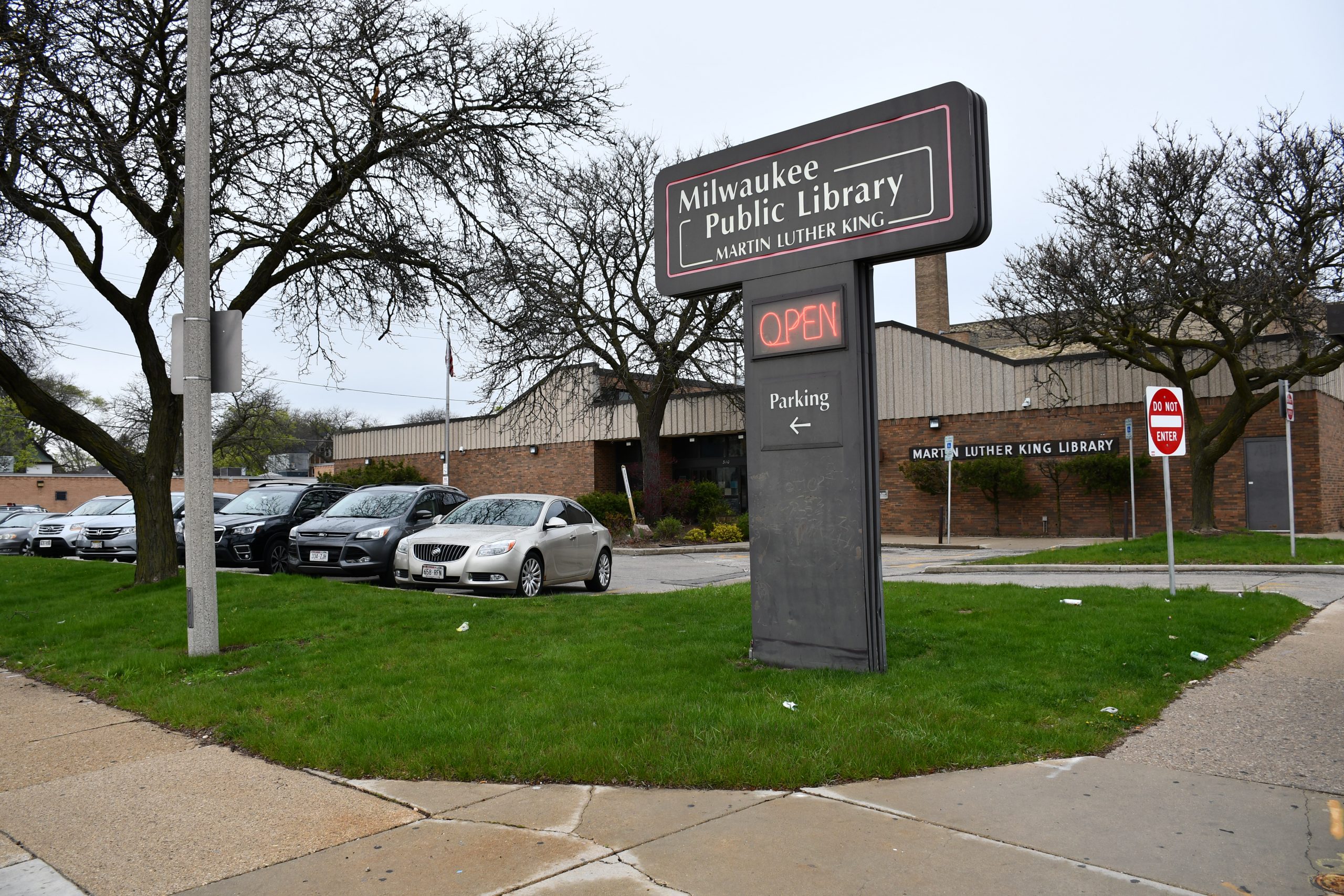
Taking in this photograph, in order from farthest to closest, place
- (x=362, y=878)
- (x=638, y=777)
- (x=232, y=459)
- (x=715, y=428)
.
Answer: (x=232, y=459), (x=715, y=428), (x=638, y=777), (x=362, y=878)

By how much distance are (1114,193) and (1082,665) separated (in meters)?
16.7

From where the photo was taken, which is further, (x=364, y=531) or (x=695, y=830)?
(x=364, y=531)

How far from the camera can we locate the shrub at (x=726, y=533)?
99.0 ft

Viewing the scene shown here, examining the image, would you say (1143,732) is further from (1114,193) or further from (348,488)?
(1114,193)

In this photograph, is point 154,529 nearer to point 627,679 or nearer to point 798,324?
point 627,679

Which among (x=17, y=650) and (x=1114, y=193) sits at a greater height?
(x=1114, y=193)

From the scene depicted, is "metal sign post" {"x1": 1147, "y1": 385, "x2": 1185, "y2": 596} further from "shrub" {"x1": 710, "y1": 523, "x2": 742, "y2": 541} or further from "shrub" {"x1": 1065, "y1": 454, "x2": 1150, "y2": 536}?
"shrub" {"x1": 710, "y1": 523, "x2": 742, "y2": 541}

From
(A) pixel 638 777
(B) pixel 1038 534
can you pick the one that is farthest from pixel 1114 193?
(A) pixel 638 777

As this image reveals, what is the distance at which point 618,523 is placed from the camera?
32.4 metres

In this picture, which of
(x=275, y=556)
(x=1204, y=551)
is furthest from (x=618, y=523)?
(x=1204, y=551)

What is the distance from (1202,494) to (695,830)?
2079 cm

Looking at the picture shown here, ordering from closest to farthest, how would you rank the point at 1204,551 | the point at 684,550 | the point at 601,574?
the point at 601,574
the point at 1204,551
the point at 684,550

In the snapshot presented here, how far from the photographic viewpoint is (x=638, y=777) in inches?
200

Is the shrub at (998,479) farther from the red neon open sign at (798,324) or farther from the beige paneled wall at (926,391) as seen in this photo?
the red neon open sign at (798,324)
